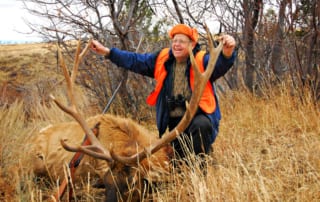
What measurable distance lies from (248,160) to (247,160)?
6 centimetres

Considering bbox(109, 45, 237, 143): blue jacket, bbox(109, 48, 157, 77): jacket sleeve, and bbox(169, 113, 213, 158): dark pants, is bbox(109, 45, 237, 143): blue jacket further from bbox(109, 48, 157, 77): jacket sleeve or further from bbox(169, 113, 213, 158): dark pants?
bbox(169, 113, 213, 158): dark pants

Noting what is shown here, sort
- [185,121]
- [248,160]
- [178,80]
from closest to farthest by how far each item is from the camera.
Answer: [185,121], [248,160], [178,80]

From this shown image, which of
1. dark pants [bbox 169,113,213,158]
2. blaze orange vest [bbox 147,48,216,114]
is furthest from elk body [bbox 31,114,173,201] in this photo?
blaze orange vest [bbox 147,48,216,114]

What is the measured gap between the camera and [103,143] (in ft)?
14.8

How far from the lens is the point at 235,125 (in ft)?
19.6

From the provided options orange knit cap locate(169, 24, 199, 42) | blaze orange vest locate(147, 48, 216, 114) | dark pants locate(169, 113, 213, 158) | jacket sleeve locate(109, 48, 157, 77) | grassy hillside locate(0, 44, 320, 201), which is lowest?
grassy hillside locate(0, 44, 320, 201)

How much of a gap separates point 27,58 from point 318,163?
29815 millimetres

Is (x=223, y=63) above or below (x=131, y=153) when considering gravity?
above

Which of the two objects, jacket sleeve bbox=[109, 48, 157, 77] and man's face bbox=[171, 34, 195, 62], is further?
jacket sleeve bbox=[109, 48, 157, 77]

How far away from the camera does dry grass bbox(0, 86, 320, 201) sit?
3.18 metres

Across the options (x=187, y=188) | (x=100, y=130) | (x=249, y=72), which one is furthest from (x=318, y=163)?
(x=249, y=72)

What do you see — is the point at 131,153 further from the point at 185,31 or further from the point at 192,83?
the point at 185,31

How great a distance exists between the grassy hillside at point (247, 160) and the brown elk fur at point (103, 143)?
0.19 meters

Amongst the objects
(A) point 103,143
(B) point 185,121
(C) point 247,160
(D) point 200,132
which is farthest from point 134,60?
(C) point 247,160
